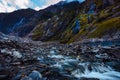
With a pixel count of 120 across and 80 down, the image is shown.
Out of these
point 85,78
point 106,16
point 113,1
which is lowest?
point 85,78

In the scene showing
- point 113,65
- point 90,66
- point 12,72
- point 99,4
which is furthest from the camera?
point 99,4

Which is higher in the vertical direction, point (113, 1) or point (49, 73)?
point (113, 1)

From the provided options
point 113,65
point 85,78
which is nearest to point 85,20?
point 113,65

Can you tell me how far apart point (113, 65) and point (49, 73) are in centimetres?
1382

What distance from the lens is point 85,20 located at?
161125mm

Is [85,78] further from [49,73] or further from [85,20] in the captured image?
[85,20]

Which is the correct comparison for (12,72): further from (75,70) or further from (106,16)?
(106,16)

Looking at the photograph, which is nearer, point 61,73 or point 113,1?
point 61,73

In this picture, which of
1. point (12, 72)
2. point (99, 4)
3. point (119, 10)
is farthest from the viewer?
point (99, 4)

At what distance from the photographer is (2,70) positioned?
29.6 meters

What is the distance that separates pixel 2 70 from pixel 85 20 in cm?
13446

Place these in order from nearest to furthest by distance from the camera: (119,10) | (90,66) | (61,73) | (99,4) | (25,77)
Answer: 1. (25,77)
2. (61,73)
3. (90,66)
4. (119,10)
5. (99,4)

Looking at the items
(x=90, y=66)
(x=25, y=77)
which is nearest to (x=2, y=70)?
(x=25, y=77)

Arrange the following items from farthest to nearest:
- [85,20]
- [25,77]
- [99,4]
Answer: [99,4] → [85,20] → [25,77]
